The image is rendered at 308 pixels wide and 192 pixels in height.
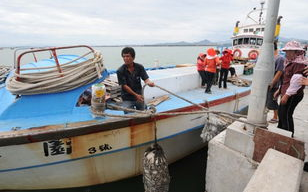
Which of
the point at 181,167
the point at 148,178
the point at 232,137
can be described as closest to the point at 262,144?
the point at 232,137

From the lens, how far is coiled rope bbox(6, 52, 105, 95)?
9.72ft

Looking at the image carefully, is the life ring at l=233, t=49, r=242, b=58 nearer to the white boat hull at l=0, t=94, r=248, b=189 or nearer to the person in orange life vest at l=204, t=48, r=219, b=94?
the person in orange life vest at l=204, t=48, r=219, b=94

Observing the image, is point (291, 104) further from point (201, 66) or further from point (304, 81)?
point (201, 66)

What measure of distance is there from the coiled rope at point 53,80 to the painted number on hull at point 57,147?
2.74 ft

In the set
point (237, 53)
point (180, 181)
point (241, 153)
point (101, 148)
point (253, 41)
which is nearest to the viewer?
point (241, 153)

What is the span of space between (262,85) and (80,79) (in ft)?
9.18

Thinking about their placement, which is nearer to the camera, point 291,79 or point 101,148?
point 291,79

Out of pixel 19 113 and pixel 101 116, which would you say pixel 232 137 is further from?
pixel 19 113

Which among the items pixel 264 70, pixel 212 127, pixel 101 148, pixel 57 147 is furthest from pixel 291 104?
pixel 57 147

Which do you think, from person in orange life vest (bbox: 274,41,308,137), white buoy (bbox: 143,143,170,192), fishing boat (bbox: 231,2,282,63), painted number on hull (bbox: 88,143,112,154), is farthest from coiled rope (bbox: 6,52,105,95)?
fishing boat (bbox: 231,2,282,63)

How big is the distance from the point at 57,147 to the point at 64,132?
0.34 metres

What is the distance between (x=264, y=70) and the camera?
2.31m

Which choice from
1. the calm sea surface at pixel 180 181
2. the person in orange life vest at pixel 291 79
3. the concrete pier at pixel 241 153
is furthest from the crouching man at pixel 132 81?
the person in orange life vest at pixel 291 79

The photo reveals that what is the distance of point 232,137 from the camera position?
108 inches
